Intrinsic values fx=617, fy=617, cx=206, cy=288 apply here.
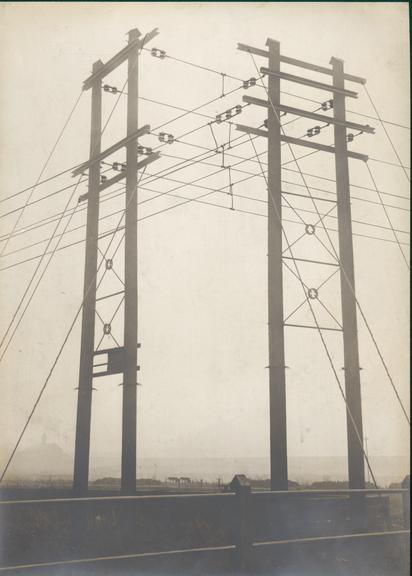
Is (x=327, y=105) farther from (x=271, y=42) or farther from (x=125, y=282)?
(x=125, y=282)

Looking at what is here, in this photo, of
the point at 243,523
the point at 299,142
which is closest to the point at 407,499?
the point at 243,523

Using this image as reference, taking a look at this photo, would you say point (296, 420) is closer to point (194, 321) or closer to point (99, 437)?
point (194, 321)

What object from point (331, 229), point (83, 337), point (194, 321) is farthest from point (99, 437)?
point (331, 229)

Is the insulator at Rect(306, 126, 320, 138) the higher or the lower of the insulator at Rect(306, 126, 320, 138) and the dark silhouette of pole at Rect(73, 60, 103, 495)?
the higher

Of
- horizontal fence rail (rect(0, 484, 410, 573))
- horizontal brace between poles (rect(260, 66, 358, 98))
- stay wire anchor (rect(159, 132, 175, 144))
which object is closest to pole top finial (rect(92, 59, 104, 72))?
stay wire anchor (rect(159, 132, 175, 144))

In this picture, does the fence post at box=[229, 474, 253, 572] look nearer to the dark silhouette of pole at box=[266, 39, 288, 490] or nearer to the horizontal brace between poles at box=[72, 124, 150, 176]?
the dark silhouette of pole at box=[266, 39, 288, 490]
